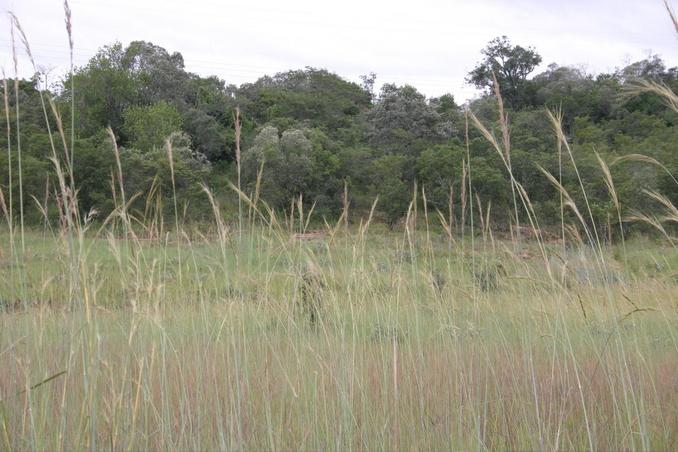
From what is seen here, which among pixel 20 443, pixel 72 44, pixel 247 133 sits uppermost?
pixel 247 133

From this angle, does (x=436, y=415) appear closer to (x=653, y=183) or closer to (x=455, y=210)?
(x=455, y=210)

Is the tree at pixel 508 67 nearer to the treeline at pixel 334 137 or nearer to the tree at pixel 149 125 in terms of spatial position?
the treeline at pixel 334 137

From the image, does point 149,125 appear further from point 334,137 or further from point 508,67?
point 508,67

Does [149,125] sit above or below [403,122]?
below

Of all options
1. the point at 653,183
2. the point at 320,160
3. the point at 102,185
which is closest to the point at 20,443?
the point at 102,185

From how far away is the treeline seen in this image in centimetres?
1823

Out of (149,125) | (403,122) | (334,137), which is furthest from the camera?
(334,137)

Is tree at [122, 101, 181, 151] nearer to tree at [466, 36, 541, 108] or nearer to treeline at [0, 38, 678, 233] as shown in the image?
treeline at [0, 38, 678, 233]

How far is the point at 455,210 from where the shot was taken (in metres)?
18.0

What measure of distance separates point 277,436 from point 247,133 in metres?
29.1

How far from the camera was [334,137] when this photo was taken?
31266 millimetres

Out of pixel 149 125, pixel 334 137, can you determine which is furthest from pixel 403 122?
pixel 149 125

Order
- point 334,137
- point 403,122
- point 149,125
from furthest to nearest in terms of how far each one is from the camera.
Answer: point 334,137 → point 403,122 → point 149,125

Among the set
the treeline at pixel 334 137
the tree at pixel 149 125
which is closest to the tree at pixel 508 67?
the treeline at pixel 334 137
